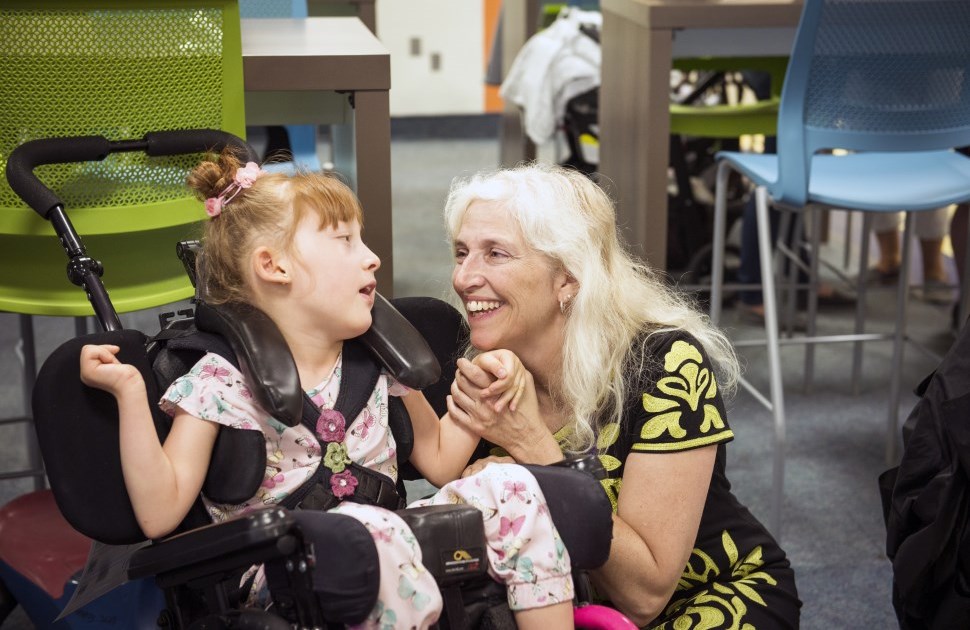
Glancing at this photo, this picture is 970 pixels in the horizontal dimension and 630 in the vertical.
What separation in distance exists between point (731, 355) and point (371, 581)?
0.82 metres

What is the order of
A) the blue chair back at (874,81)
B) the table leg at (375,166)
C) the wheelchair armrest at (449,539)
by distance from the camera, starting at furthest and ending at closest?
the blue chair back at (874,81), the table leg at (375,166), the wheelchair armrest at (449,539)

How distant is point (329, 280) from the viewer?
1.40m

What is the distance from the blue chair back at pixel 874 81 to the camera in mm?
2119

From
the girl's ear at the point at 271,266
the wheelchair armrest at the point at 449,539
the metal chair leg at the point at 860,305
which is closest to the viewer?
the wheelchair armrest at the point at 449,539

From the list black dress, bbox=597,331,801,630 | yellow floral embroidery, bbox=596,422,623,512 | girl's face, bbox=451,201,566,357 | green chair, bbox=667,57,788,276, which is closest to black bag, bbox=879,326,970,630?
black dress, bbox=597,331,801,630

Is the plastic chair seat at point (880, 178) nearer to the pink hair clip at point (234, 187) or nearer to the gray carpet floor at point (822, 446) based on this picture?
the gray carpet floor at point (822, 446)

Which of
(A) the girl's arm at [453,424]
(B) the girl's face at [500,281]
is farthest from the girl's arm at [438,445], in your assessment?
(B) the girl's face at [500,281]

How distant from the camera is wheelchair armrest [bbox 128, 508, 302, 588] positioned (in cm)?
112

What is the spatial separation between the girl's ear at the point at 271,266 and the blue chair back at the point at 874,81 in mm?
1142

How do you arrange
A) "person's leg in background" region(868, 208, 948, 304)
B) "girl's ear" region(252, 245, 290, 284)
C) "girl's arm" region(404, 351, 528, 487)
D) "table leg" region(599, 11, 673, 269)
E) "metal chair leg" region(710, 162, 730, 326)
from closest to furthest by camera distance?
"girl's ear" region(252, 245, 290, 284), "girl's arm" region(404, 351, 528, 487), "table leg" region(599, 11, 673, 269), "metal chair leg" region(710, 162, 730, 326), "person's leg in background" region(868, 208, 948, 304)

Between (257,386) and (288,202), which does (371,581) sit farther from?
(288,202)

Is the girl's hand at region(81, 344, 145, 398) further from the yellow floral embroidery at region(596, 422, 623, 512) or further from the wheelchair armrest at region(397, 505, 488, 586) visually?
the yellow floral embroidery at region(596, 422, 623, 512)

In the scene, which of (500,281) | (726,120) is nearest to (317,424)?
(500,281)

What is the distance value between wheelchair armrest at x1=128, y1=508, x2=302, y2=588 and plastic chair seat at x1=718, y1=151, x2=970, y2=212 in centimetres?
145
